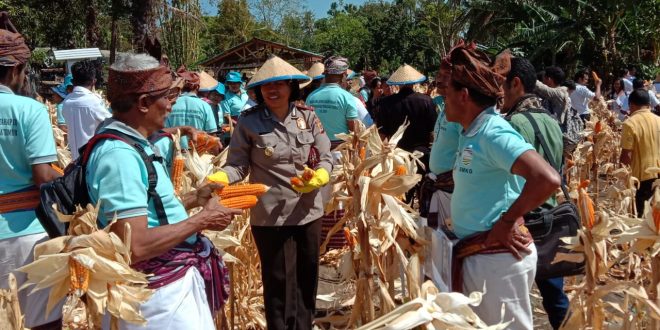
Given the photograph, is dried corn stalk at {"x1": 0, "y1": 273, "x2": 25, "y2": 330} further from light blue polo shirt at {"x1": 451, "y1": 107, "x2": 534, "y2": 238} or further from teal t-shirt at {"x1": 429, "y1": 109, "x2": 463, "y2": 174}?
teal t-shirt at {"x1": 429, "y1": 109, "x2": 463, "y2": 174}

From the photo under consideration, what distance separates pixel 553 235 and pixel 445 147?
1.04 metres

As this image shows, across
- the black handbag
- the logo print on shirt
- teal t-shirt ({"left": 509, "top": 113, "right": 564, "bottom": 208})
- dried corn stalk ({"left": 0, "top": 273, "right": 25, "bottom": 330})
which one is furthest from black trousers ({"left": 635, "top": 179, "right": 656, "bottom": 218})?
dried corn stalk ({"left": 0, "top": 273, "right": 25, "bottom": 330})

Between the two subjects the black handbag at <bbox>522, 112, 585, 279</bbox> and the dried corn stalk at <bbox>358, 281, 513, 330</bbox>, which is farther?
the black handbag at <bbox>522, 112, 585, 279</bbox>

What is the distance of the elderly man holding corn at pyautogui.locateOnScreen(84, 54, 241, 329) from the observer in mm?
2068

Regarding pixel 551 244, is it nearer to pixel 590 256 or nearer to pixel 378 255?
pixel 590 256

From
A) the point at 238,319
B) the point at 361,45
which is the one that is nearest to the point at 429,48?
the point at 361,45

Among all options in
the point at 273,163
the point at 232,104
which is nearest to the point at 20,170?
the point at 273,163

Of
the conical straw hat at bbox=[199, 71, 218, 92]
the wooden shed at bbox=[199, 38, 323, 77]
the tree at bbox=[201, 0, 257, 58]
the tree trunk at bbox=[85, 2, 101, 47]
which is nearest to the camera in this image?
the conical straw hat at bbox=[199, 71, 218, 92]

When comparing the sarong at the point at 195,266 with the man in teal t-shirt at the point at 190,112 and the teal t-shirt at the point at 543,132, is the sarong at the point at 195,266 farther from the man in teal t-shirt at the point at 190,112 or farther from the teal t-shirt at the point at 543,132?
the man in teal t-shirt at the point at 190,112

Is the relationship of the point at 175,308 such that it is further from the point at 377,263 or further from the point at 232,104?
the point at 232,104

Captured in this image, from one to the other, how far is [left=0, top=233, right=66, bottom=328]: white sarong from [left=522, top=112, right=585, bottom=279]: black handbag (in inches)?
90.3

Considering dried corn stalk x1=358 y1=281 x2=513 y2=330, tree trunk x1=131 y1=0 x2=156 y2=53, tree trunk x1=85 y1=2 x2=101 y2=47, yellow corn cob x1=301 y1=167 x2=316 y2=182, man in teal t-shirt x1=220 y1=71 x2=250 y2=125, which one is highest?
tree trunk x1=85 y1=2 x2=101 y2=47

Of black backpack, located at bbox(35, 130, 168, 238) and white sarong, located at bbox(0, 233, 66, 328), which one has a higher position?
black backpack, located at bbox(35, 130, 168, 238)

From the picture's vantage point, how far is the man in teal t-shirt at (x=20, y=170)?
286 cm
